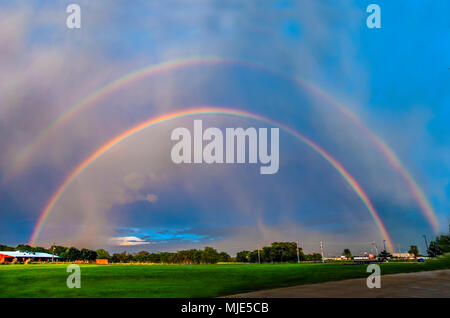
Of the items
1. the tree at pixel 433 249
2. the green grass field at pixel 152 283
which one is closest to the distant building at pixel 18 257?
the green grass field at pixel 152 283

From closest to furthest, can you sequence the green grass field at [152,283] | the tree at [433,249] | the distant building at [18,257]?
the green grass field at [152,283], the distant building at [18,257], the tree at [433,249]

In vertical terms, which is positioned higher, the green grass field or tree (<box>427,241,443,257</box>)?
the green grass field

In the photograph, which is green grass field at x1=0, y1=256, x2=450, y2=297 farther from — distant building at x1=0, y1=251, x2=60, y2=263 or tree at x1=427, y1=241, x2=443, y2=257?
tree at x1=427, y1=241, x2=443, y2=257

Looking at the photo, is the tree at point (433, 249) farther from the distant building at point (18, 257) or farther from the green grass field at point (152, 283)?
the distant building at point (18, 257)

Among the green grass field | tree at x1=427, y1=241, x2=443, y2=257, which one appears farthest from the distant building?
tree at x1=427, y1=241, x2=443, y2=257

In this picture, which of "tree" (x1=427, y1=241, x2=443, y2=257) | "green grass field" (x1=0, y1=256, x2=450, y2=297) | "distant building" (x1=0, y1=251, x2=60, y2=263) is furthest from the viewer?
"tree" (x1=427, y1=241, x2=443, y2=257)

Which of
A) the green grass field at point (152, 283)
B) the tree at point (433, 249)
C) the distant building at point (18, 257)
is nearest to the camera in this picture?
the green grass field at point (152, 283)

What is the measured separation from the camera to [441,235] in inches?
5674

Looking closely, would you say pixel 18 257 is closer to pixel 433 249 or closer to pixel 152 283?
pixel 152 283

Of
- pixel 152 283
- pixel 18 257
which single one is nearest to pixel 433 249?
pixel 152 283
